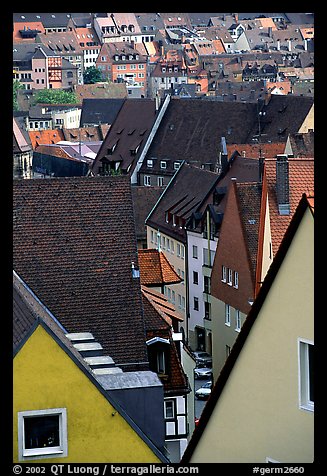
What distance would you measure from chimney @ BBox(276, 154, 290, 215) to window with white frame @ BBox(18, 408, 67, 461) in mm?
14144

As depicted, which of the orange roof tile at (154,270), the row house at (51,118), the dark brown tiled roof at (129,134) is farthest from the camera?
the row house at (51,118)

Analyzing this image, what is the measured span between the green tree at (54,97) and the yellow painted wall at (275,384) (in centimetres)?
10262

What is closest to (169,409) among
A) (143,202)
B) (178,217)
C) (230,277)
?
(230,277)

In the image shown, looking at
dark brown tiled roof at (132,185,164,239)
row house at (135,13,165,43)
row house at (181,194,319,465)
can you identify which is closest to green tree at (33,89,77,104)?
row house at (135,13,165,43)

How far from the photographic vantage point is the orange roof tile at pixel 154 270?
24156mm

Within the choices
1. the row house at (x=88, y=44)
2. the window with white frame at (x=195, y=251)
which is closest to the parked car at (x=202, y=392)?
the window with white frame at (x=195, y=251)

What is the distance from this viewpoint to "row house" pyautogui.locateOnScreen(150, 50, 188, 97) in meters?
122

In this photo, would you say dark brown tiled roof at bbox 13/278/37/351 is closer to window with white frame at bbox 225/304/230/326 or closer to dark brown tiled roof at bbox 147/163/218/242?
window with white frame at bbox 225/304/230/326

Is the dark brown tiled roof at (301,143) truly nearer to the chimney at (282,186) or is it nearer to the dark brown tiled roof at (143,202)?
the dark brown tiled roof at (143,202)

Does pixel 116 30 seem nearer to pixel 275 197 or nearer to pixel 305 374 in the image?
pixel 275 197
